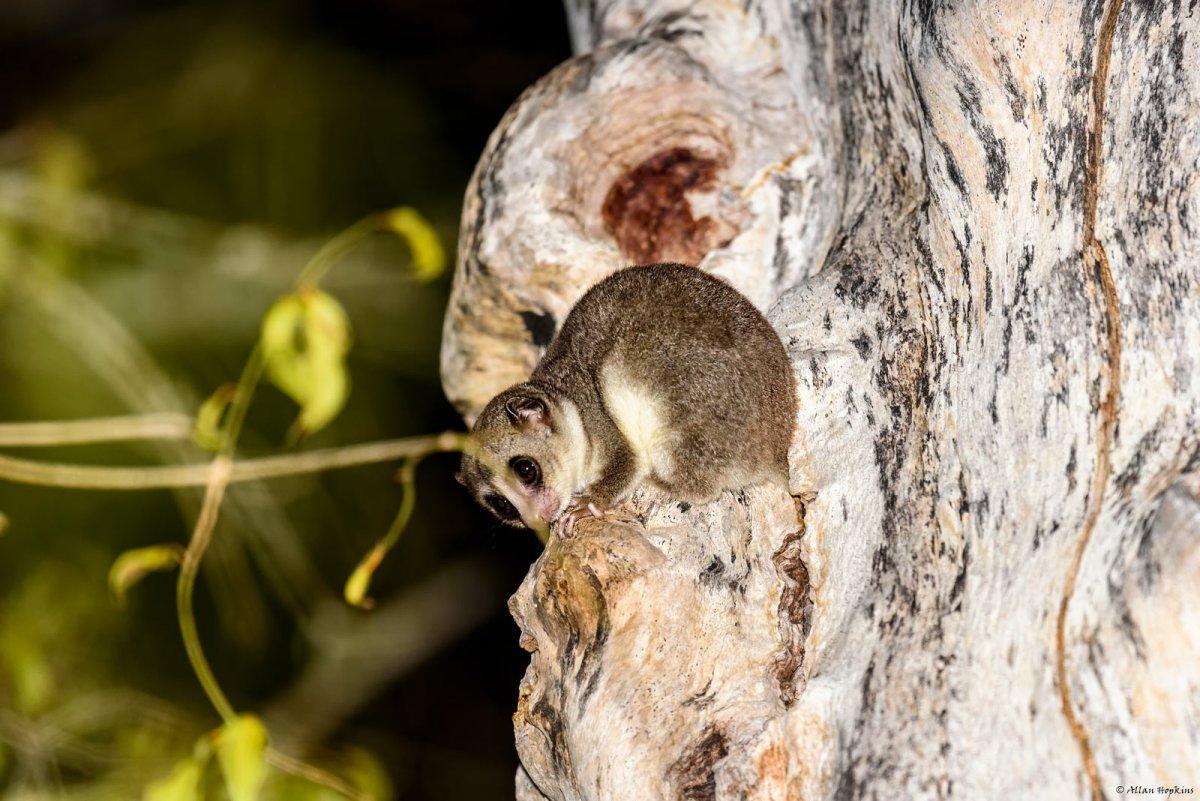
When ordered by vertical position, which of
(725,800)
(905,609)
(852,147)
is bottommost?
(725,800)

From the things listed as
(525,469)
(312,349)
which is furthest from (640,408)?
(312,349)

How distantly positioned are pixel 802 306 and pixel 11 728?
130 inches

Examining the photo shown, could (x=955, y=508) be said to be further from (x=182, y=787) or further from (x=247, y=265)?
(x=247, y=265)

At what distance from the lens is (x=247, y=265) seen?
17.0 ft

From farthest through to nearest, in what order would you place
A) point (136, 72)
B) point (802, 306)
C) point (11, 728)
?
point (136, 72) < point (11, 728) < point (802, 306)

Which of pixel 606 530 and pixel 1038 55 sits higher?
pixel 1038 55

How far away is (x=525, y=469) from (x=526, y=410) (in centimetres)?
22

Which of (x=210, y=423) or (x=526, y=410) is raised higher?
(x=210, y=423)

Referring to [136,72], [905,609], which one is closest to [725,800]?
[905,609]

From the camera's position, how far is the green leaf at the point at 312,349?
3270 millimetres

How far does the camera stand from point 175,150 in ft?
19.5

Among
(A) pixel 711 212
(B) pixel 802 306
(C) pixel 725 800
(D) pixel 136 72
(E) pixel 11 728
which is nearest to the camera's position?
(C) pixel 725 800

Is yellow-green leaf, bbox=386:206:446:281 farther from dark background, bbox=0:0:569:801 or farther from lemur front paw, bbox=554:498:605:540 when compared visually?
dark background, bbox=0:0:569:801

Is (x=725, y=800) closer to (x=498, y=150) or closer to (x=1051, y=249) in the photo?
(x=1051, y=249)
